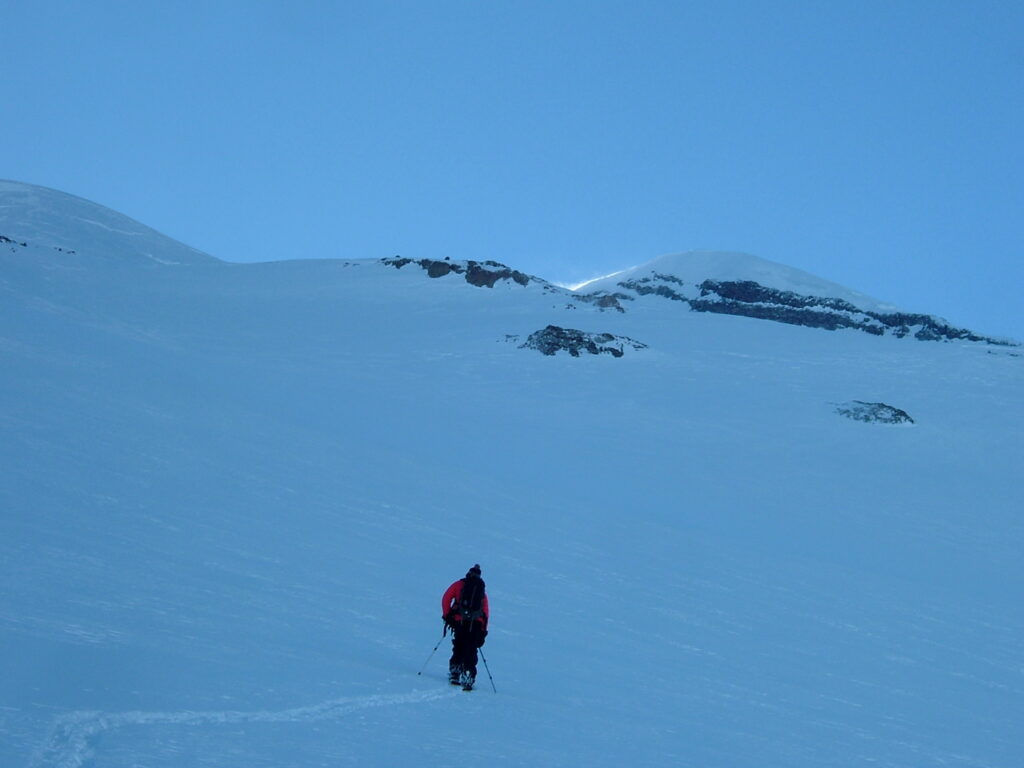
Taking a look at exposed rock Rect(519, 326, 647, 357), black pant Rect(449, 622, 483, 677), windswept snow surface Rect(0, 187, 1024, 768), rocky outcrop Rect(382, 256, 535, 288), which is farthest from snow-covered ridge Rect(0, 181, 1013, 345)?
black pant Rect(449, 622, 483, 677)

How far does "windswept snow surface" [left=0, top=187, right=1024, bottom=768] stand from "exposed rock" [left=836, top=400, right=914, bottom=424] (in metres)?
0.48

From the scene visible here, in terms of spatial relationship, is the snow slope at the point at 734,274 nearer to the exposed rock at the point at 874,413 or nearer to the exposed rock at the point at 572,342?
the exposed rock at the point at 572,342

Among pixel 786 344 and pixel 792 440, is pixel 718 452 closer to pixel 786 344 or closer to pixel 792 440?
pixel 792 440

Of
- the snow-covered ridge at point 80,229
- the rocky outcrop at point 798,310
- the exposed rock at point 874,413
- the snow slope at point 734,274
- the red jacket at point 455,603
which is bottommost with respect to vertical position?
the red jacket at point 455,603

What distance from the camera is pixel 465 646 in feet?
28.8

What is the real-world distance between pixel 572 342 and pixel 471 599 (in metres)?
26.8

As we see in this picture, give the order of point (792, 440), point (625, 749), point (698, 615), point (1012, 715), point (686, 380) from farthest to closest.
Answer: point (686, 380), point (792, 440), point (698, 615), point (1012, 715), point (625, 749)

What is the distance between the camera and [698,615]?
1239cm

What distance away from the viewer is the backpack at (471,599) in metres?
8.88

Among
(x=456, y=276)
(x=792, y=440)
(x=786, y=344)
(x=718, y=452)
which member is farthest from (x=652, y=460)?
(x=456, y=276)

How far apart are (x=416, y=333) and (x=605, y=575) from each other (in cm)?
2432

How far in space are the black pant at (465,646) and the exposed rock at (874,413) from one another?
23.3 metres

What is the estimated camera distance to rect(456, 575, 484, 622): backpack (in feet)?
29.1

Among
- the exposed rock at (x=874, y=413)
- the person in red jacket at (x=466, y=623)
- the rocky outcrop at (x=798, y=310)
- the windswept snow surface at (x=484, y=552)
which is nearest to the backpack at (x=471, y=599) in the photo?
the person in red jacket at (x=466, y=623)
